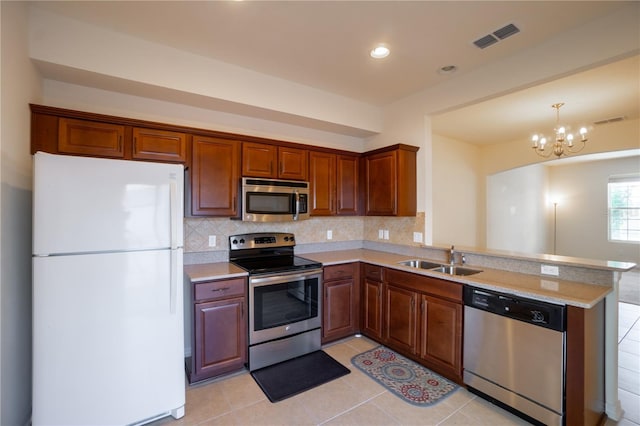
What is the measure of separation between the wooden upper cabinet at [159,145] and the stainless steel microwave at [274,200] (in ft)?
2.09

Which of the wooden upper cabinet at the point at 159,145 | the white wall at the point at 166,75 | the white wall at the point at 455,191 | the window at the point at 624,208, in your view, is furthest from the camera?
the window at the point at 624,208

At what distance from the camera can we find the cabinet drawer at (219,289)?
7.84 feet

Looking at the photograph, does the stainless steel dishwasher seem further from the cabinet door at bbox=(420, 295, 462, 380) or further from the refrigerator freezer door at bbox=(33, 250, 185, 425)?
the refrigerator freezer door at bbox=(33, 250, 185, 425)

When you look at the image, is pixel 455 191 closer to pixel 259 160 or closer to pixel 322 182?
pixel 322 182

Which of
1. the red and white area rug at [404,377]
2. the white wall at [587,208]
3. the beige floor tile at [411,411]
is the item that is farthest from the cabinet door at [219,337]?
the white wall at [587,208]

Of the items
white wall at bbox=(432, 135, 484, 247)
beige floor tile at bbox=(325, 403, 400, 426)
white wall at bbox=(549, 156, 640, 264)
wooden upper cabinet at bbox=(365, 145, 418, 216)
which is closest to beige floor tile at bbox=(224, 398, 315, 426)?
beige floor tile at bbox=(325, 403, 400, 426)

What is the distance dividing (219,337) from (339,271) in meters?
1.38

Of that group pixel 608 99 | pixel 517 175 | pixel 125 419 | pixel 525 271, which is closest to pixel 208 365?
pixel 125 419

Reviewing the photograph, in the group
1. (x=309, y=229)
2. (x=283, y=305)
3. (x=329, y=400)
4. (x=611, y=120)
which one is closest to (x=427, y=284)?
(x=329, y=400)

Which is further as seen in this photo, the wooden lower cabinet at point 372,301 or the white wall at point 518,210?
the white wall at point 518,210

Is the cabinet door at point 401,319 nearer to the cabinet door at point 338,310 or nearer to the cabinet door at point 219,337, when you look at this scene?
the cabinet door at point 338,310

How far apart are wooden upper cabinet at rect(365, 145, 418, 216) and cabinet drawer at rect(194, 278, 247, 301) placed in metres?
1.91

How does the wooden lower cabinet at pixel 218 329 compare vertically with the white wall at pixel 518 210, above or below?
below

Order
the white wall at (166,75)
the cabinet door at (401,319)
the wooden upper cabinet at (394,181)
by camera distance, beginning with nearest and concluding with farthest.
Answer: the white wall at (166,75) < the cabinet door at (401,319) < the wooden upper cabinet at (394,181)
